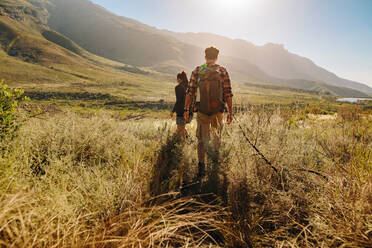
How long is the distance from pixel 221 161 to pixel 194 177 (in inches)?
19.1

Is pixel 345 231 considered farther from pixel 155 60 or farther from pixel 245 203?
pixel 155 60

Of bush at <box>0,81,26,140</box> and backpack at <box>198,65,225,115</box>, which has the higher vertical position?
backpack at <box>198,65,225,115</box>

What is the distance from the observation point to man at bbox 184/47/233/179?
3.02m

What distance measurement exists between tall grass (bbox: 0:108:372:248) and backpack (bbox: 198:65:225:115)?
0.58 metres

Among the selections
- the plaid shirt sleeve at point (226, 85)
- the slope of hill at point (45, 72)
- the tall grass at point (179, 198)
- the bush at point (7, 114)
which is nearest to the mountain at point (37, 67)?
the slope of hill at point (45, 72)

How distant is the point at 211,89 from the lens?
304 cm

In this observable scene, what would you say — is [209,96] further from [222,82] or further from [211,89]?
[222,82]

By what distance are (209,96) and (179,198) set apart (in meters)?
1.72

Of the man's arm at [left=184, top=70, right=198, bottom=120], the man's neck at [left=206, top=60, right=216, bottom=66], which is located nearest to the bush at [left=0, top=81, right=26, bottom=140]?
the man's arm at [left=184, top=70, right=198, bottom=120]

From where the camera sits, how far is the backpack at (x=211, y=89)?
9.89 ft

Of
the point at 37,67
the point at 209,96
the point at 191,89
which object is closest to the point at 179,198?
the point at 209,96

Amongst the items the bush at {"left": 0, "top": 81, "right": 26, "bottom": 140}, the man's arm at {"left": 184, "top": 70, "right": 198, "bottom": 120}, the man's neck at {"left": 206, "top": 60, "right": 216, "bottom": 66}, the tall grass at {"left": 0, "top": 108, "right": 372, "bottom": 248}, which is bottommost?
the tall grass at {"left": 0, "top": 108, "right": 372, "bottom": 248}

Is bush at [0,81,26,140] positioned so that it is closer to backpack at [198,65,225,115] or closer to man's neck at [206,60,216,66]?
backpack at [198,65,225,115]

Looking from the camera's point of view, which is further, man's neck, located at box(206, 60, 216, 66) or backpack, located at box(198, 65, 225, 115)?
man's neck, located at box(206, 60, 216, 66)
